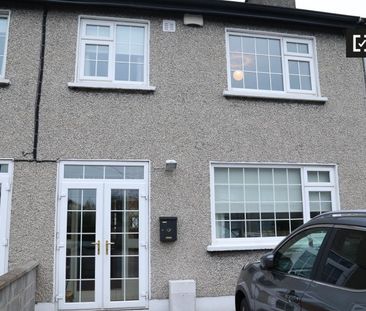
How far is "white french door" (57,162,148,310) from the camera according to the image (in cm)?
736

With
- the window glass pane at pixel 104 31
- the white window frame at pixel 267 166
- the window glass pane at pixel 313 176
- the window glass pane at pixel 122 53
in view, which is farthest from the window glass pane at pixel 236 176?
the window glass pane at pixel 104 31

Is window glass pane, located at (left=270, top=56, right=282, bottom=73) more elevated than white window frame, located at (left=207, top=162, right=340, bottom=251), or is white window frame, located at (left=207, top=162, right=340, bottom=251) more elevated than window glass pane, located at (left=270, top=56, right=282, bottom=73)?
window glass pane, located at (left=270, top=56, right=282, bottom=73)

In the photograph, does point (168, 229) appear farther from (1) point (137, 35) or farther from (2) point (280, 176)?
(1) point (137, 35)

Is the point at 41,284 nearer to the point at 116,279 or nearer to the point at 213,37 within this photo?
the point at 116,279

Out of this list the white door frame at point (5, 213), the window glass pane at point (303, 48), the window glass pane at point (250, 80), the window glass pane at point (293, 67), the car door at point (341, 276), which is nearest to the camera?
the car door at point (341, 276)

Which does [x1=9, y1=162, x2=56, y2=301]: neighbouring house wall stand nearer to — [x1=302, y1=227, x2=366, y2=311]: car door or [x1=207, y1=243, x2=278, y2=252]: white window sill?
[x1=207, y1=243, x2=278, y2=252]: white window sill

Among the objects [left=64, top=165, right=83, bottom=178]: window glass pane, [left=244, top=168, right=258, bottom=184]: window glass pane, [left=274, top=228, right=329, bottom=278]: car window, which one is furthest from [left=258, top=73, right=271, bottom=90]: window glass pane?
[left=274, top=228, right=329, bottom=278]: car window

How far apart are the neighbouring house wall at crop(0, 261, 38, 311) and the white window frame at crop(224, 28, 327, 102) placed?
4.95 meters

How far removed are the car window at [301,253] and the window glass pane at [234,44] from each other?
5.46m

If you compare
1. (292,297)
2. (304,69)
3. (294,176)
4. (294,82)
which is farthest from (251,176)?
(292,297)

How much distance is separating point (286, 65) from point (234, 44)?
3.94 feet

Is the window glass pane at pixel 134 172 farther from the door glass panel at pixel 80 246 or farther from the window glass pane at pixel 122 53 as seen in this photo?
the window glass pane at pixel 122 53

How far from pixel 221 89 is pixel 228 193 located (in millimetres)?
2081

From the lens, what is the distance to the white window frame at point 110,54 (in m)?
8.02
